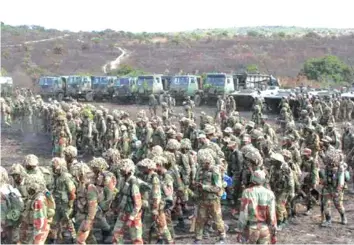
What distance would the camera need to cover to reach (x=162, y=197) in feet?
28.1

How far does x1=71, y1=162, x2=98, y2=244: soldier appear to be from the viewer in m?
7.69

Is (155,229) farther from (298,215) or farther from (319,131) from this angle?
(319,131)

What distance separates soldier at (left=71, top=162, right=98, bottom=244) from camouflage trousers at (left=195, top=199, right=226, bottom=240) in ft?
5.35

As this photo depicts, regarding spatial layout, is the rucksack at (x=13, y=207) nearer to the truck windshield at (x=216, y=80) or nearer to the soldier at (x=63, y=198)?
the soldier at (x=63, y=198)

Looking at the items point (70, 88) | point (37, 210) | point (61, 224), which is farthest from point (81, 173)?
point (70, 88)

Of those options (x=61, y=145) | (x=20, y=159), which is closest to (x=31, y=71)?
(x=20, y=159)

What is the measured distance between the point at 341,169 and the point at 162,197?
3.15m

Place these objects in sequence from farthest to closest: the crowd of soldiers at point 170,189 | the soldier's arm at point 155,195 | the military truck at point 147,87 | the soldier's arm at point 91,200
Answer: the military truck at point 147,87, the soldier's arm at point 155,195, the soldier's arm at point 91,200, the crowd of soldiers at point 170,189

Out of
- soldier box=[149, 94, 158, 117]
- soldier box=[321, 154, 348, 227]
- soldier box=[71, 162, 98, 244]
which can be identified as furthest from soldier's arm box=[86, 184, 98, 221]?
soldier box=[149, 94, 158, 117]

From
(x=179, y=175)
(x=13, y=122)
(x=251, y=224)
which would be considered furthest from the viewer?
(x=13, y=122)

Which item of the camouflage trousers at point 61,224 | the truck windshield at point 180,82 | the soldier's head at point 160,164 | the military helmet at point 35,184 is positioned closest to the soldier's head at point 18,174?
the military helmet at point 35,184

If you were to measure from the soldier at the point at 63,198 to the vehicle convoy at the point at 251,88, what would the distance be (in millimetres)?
17816

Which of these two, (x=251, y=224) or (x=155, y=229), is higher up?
(x=251, y=224)

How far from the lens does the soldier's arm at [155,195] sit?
7.98 metres
